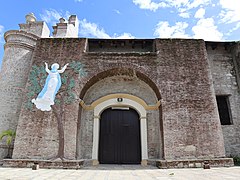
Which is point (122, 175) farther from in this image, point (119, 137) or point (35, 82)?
point (35, 82)

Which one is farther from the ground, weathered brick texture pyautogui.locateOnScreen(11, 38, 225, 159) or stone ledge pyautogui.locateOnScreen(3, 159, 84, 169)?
weathered brick texture pyautogui.locateOnScreen(11, 38, 225, 159)

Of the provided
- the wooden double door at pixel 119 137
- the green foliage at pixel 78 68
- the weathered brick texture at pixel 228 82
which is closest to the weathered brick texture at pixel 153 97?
the green foliage at pixel 78 68

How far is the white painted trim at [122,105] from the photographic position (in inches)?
323

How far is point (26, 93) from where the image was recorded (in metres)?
8.11

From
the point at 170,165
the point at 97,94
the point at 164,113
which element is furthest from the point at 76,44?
the point at 170,165

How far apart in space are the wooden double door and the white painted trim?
0.38 m

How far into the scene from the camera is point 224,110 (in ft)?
30.0

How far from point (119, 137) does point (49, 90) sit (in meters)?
3.74

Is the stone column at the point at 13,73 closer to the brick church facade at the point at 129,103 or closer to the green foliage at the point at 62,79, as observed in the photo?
the brick church facade at the point at 129,103

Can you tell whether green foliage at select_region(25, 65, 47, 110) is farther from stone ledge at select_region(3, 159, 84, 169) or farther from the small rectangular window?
the small rectangular window

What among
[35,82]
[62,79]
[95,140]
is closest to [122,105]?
[95,140]

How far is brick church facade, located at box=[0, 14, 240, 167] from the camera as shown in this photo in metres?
7.41

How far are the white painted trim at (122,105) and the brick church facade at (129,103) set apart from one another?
0.14 ft

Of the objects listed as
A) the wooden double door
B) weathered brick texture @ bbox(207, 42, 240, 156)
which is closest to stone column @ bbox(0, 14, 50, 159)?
the wooden double door
